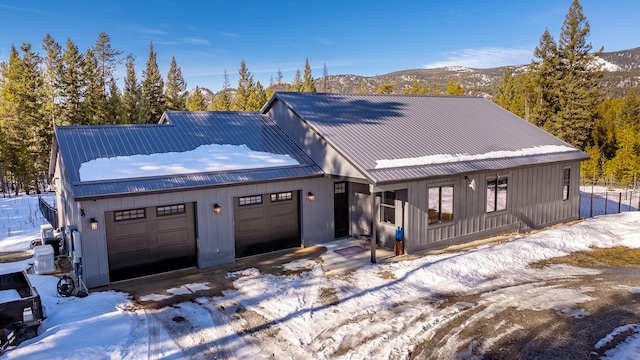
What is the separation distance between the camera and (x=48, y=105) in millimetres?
31656

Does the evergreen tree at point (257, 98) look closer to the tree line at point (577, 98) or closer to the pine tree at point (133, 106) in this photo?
the pine tree at point (133, 106)

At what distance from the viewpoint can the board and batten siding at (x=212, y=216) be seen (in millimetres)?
9641

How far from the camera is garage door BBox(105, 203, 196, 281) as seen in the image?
33.2 feet

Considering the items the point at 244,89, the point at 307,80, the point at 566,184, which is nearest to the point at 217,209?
the point at 566,184

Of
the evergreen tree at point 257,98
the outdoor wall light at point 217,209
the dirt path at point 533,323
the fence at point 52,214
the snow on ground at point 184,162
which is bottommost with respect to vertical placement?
the dirt path at point 533,323

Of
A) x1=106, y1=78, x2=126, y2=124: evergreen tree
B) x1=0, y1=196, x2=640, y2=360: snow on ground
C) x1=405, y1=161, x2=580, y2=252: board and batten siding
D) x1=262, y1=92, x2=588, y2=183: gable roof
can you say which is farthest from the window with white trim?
x1=106, y1=78, x2=126, y2=124: evergreen tree

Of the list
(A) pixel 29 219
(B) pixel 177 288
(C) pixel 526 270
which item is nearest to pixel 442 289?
(C) pixel 526 270

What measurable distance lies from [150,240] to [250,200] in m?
2.90

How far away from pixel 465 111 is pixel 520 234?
608 centimetres

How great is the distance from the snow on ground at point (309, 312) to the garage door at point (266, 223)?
167 centimetres

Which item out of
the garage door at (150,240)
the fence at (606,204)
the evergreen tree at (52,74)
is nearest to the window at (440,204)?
the garage door at (150,240)

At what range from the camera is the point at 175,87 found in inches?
1827

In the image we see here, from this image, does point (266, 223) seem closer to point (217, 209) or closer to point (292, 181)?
point (292, 181)

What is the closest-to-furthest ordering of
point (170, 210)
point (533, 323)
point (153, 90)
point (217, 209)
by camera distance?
point (533, 323)
point (170, 210)
point (217, 209)
point (153, 90)
